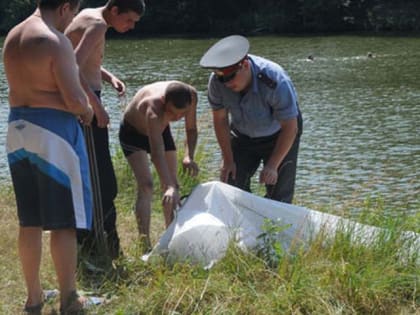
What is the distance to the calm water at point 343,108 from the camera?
9.54m

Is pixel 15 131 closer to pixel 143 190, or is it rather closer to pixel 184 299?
pixel 184 299

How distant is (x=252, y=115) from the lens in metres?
Answer: 4.98

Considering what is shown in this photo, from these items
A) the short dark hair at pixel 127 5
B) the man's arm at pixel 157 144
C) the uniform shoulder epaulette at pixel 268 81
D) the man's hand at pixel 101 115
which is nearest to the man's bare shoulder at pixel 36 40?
the man's hand at pixel 101 115

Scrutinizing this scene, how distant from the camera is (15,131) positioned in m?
3.79

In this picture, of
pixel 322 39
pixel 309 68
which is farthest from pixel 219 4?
pixel 309 68

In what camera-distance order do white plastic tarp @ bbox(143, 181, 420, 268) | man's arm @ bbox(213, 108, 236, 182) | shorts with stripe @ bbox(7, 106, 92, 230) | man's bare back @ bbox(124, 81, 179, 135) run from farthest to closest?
man's arm @ bbox(213, 108, 236, 182)
man's bare back @ bbox(124, 81, 179, 135)
white plastic tarp @ bbox(143, 181, 420, 268)
shorts with stripe @ bbox(7, 106, 92, 230)

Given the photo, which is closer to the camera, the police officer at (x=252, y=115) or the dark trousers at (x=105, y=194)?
the police officer at (x=252, y=115)

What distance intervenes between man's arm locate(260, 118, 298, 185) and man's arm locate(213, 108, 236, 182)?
358mm

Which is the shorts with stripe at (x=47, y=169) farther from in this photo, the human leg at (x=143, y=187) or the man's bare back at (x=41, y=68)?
the human leg at (x=143, y=187)

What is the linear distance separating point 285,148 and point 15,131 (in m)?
1.80

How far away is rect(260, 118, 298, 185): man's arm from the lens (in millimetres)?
4738

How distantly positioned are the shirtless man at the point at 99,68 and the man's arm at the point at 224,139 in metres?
0.75

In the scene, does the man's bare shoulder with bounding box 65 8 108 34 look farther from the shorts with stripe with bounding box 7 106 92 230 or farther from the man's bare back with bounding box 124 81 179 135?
the shorts with stripe with bounding box 7 106 92 230

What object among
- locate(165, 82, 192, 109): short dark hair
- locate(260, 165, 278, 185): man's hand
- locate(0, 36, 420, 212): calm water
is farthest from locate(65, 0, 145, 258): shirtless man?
locate(0, 36, 420, 212): calm water
